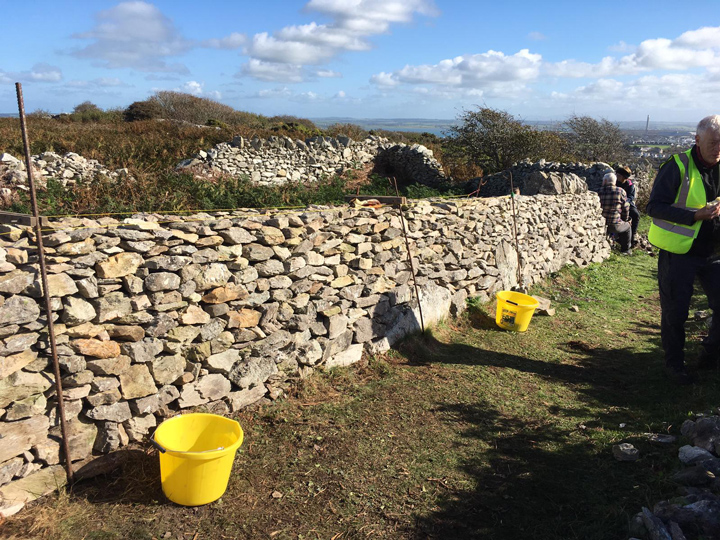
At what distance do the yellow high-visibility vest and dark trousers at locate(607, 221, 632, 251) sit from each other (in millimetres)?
8155

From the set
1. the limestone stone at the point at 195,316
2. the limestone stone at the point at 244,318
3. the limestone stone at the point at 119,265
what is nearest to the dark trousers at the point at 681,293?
→ the limestone stone at the point at 244,318

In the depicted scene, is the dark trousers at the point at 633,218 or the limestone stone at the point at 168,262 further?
the dark trousers at the point at 633,218

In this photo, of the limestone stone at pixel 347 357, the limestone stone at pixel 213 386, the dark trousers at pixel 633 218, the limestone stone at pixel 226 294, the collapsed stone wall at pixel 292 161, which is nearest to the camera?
the limestone stone at pixel 213 386

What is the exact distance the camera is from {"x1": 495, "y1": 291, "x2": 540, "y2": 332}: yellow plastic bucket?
6.82 meters

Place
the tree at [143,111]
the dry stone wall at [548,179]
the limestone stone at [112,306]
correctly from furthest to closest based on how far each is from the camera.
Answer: the tree at [143,111] → the dry stone wall at [548,179] → the limestone stone at [112,306]

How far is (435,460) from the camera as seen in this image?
395 centimetres

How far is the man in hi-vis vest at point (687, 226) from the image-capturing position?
4652 millimetres

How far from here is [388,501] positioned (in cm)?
349

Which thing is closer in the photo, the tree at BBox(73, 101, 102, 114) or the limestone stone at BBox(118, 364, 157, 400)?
the limestone stone at BBox(118, 364, 157, 400)

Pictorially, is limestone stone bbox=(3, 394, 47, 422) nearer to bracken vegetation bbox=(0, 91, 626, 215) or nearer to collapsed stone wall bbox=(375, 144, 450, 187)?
bracken vegetation bbox=(0, 91, 626, 215)

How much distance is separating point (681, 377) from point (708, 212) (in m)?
1.61

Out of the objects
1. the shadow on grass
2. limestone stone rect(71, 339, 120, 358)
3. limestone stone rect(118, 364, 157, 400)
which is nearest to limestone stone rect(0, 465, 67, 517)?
limestone stone rect(118, 364, 157, 400)

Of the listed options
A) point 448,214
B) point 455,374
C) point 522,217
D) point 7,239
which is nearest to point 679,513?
point 455,374

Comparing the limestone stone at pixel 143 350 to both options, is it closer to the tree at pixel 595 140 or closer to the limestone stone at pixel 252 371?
the limestone stone at pixel 252 371
